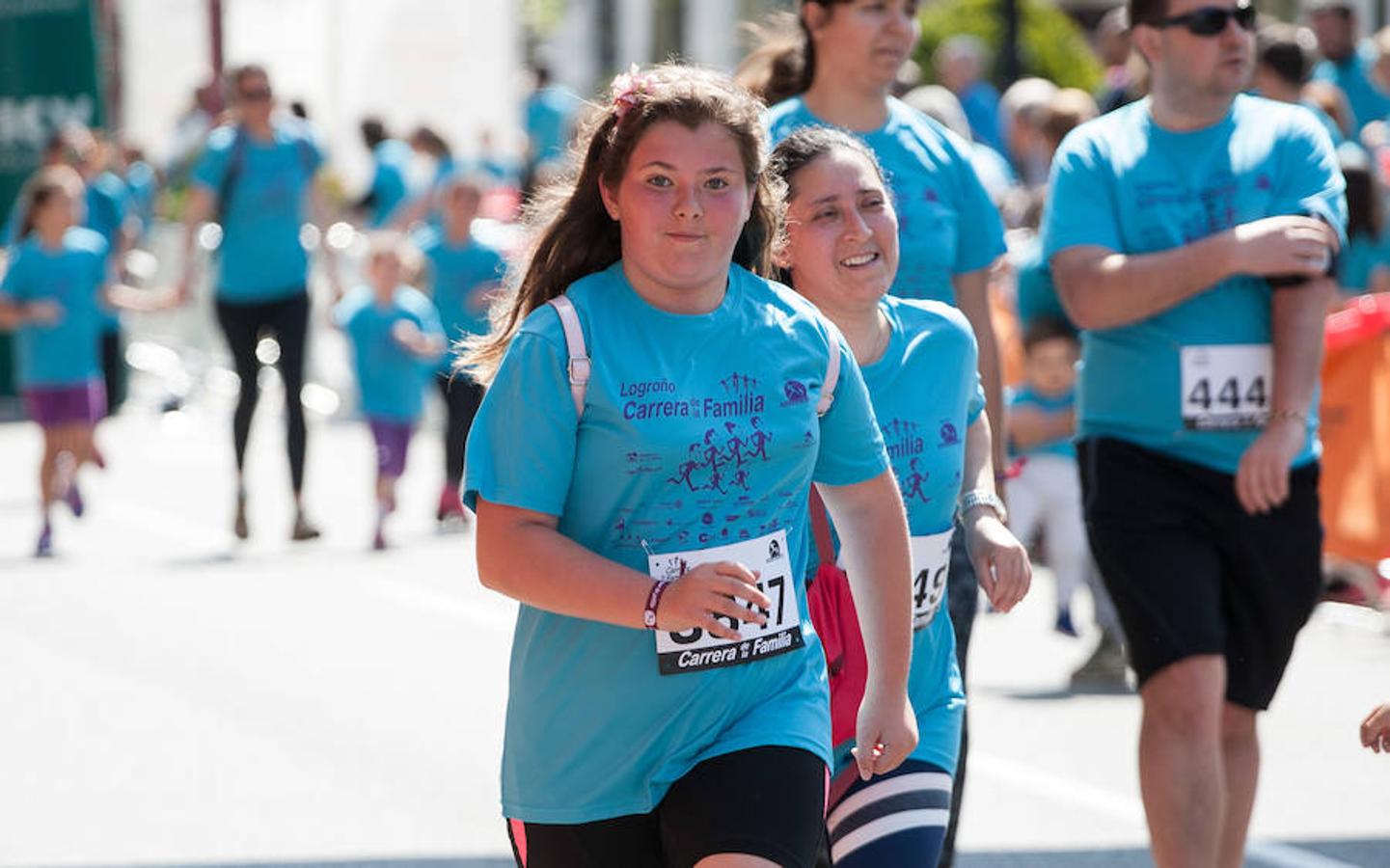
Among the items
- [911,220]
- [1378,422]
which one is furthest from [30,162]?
[911,220]

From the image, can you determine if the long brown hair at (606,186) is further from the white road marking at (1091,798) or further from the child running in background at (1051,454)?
the child running in background at (1051,454)

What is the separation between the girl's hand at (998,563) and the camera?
448cm

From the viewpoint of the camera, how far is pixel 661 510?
3.79m

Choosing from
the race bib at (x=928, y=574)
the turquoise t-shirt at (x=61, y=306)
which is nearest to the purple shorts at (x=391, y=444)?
the turquoise t-shirt at (x=61, y=306)

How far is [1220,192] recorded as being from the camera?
5.46m

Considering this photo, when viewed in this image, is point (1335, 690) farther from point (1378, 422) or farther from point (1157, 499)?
point (1157, 499)

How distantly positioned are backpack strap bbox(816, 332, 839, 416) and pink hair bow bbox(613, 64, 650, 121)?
472 mm

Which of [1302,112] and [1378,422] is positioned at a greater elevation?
[1302,112]

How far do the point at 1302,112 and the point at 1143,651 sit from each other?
3.92ft

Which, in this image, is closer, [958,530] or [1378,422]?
[958,530]

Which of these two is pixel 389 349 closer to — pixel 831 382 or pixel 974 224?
pixel 974 224

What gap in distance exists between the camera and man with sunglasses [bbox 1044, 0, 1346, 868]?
537 centimetres

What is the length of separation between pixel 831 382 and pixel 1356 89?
1050 centimetres

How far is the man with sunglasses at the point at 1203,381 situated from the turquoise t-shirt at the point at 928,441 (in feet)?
2.66
